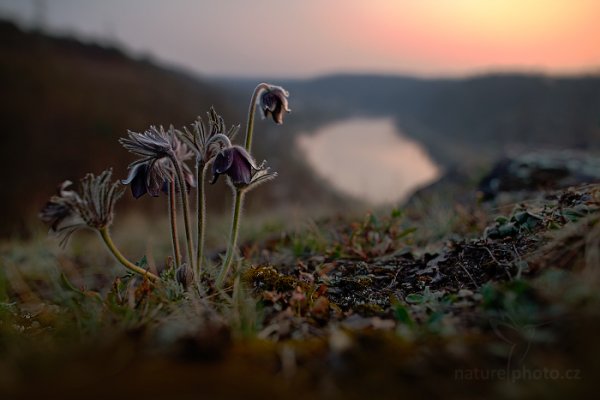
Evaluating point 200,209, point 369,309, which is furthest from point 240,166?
point 369,309

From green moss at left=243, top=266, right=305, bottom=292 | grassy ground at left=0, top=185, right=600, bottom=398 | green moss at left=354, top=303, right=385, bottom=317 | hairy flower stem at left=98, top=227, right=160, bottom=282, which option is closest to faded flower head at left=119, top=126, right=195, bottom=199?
hairy flower stem at left=98, top=227, right=160, bottom=282

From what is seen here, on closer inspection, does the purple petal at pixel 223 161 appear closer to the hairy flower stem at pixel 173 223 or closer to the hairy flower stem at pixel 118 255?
the hairy flower stem at pixel 173 223

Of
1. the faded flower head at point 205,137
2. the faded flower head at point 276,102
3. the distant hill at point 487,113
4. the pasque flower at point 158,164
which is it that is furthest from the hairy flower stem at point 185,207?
the distant hill at point 487,113

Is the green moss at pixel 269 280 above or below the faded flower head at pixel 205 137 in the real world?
below

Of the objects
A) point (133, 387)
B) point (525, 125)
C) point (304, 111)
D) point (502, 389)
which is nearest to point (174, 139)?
point (133, 387)

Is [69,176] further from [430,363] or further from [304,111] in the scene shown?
[304,111]

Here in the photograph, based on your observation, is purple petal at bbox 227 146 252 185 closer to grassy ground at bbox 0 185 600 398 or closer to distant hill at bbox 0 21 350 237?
grassy ground at bbox 0 185 600 398

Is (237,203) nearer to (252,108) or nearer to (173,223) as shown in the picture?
(173,223)

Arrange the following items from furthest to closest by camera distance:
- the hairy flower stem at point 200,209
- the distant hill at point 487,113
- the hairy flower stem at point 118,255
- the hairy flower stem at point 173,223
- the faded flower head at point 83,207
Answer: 1. the distant hill at point 487,113
2. the hairy flower stem at point 173,223
3. the hairy flower stem at point 200,209
4. the hairy flower stem at point 118,255
5. the faded flower head at point 83,207
